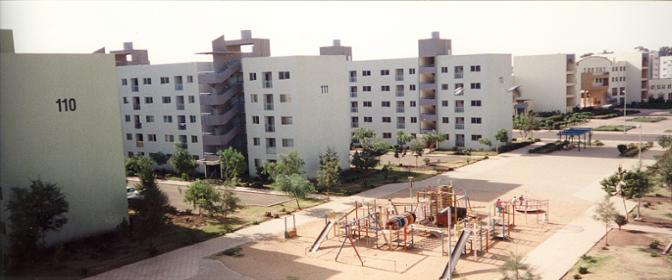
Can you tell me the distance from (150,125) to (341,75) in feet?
62.5

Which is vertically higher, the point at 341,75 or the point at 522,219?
the point at 341,75

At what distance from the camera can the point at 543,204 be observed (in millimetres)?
30906

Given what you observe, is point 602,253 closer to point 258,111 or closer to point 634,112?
A: point 258,111

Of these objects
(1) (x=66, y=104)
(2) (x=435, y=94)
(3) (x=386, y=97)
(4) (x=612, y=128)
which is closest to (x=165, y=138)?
(1) (x=66, y=104)

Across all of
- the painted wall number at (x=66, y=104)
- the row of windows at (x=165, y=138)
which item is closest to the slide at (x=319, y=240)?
the painted wall number at (x=66, y=104)

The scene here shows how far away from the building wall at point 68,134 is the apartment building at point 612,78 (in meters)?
74.6

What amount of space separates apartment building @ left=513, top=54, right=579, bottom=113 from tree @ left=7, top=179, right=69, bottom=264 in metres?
66.0

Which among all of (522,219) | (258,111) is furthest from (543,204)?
(258,111)

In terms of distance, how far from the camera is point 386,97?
62.4 m

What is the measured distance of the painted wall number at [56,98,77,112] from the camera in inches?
997

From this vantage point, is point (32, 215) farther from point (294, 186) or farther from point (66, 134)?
point (294, 186)

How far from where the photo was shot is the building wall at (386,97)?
2394 inches

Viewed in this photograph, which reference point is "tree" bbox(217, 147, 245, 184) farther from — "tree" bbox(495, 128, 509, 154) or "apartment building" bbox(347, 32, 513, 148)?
"apartment building" bbox(347, 32, 513, 148)

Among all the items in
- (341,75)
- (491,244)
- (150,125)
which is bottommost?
(491,244)
